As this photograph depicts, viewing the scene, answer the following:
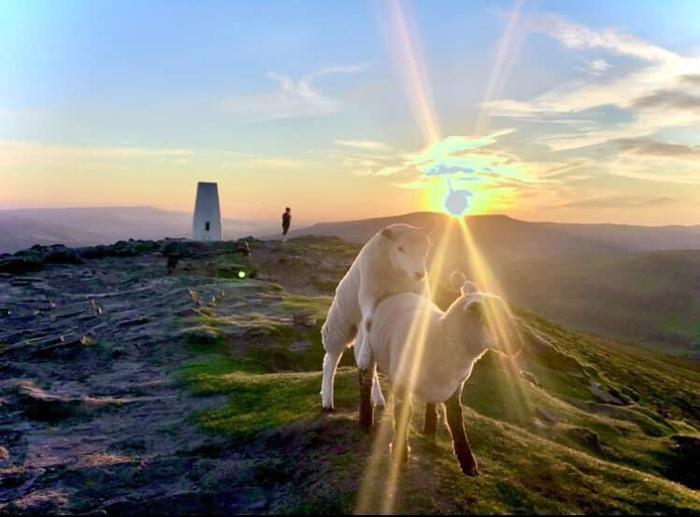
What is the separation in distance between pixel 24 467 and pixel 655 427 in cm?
2200

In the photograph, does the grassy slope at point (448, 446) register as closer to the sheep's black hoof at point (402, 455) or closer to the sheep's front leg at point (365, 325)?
the sheep's black hoof at point (402, 455)

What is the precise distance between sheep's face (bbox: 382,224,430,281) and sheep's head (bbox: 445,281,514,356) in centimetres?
168

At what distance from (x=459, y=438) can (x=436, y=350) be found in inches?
61.9

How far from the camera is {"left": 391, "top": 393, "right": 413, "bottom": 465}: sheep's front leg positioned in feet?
30.3

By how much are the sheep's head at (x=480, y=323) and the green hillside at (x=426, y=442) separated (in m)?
2.24

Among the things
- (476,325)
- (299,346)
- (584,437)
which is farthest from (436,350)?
(299,346)

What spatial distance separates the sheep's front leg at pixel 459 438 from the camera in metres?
9.21

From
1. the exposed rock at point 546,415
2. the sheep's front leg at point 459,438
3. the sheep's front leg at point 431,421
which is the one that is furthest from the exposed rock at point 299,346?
the sheep's front leg at point 459,438

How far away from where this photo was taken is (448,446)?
419 inches

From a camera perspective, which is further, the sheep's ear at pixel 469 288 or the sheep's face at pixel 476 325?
the sheep's ear at pixel 469 288

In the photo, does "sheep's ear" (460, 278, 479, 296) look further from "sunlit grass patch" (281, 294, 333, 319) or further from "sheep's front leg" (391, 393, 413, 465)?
"sunlit grass patch" (281, 294, 333, 319)

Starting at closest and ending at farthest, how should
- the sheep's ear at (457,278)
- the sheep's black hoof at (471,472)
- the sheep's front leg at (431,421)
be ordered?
the sheep's black hoof at (471,472), the sheep's ear at (457,278), the sheep's front leg at (431,421)

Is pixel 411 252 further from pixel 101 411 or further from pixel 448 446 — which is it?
pixel 101 411

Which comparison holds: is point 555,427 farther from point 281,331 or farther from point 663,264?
point 663,264
